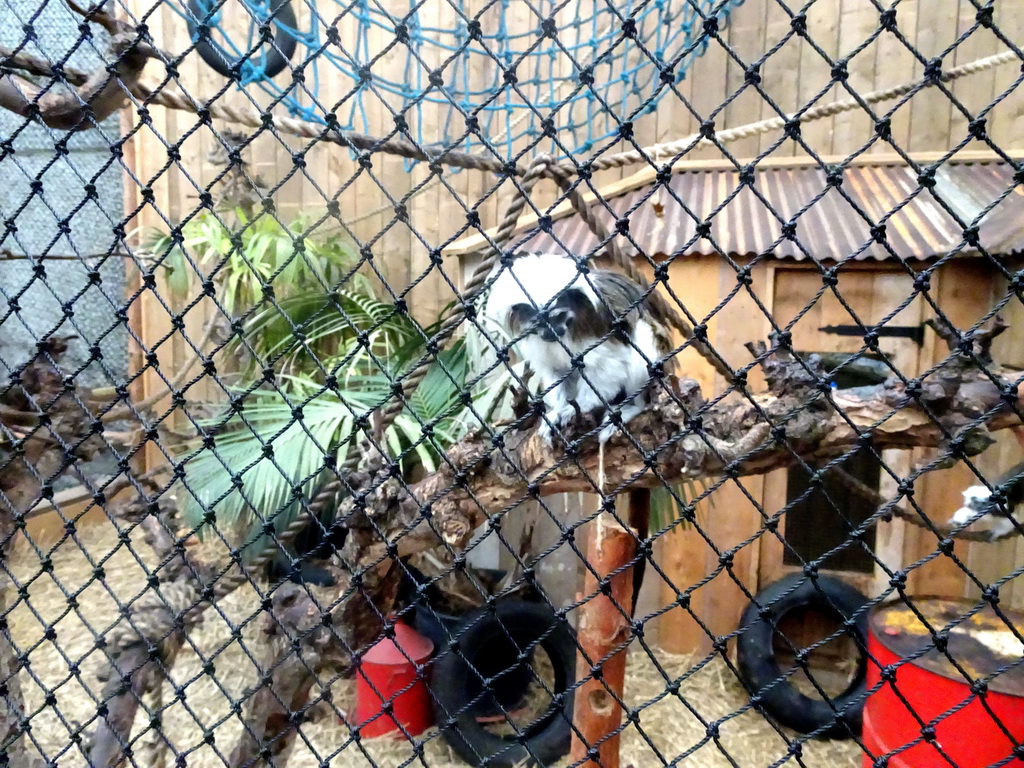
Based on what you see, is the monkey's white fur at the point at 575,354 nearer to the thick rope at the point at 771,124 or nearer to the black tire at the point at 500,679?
the thick rope at the point at 771,124

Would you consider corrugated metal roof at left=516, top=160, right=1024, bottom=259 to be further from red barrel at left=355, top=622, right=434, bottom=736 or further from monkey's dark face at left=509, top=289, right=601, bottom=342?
red barrel at left=355, top=622, right=434, bottom=736

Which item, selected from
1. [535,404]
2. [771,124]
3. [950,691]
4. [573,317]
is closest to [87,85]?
[535,404]

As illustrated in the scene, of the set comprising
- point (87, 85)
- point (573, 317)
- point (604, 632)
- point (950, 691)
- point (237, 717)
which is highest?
point (87, 85)

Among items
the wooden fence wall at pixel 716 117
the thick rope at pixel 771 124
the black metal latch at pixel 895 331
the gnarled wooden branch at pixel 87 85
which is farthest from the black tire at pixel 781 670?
the gnarled wooden branch at pixel 87 85

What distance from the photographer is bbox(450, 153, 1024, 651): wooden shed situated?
248cm

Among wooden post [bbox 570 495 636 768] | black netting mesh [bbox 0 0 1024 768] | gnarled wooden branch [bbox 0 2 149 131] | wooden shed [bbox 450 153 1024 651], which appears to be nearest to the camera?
black netting mesh [bbox 0 0 1024 768]

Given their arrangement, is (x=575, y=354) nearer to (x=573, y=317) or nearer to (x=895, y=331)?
(x=573, y=317)

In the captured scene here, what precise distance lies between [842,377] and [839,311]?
0.81ft

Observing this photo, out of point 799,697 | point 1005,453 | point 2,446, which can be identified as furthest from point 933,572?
point 2,446

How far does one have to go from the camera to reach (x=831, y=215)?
9.08ft

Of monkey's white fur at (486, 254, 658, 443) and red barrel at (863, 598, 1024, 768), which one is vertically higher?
monkey's white fur at (486, 254, 658, 443)

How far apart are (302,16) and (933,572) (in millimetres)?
3919

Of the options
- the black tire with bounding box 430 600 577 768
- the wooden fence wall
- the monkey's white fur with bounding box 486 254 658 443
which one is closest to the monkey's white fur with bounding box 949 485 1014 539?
the monkey's white fur with bounding box 486 254 658 443

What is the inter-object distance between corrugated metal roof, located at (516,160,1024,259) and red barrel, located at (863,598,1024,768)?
1211mm
